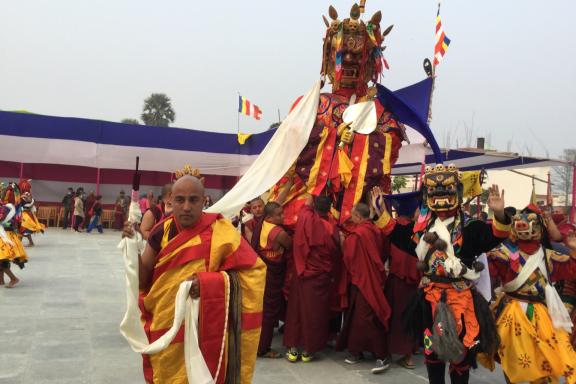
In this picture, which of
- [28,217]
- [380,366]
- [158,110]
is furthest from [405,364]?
[158,110]

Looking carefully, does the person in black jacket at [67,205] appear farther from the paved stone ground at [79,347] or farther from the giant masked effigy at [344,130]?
the giant masked effigy at [344,130]

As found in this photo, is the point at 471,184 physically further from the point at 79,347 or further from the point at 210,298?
the point at 79,347

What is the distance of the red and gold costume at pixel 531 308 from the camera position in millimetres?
3705

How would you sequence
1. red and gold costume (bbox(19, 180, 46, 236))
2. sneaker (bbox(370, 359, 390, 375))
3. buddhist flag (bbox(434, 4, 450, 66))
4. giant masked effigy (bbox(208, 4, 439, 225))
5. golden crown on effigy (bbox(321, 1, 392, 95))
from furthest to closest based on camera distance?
1. red and gold costume (bbox(19, 180, 46, 236))
2. buddhist flag (bbox(434, 4, 450, 66))
3. golden crown on effigy (bbox(321, 1, 392, 95))
4. giant masked effigy (bbox(208, 4, 439, 225))
5. sneaker (bbox(370, 359, 390, 375))

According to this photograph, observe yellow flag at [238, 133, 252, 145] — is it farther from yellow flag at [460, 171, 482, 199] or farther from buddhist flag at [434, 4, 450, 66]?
yellow flag at [460, 171, 482, 199]

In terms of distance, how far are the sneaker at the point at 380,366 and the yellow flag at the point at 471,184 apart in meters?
1.87

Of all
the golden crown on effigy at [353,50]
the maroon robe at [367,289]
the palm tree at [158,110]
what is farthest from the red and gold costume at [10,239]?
the palm tree at [158,110]

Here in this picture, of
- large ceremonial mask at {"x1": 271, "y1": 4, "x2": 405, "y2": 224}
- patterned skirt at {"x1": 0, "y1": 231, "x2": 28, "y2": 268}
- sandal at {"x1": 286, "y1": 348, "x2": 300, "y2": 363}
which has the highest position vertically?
large ceremonial mask at {"x1": 271, "y1": 4, "x2": 405, "y2": 224}

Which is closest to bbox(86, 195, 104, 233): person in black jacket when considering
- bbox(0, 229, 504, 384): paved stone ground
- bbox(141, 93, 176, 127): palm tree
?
bbox(0, 229, 504, 384): paved stone ground

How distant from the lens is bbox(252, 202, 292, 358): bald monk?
5.12 metres

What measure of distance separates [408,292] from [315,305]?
0.93 metres

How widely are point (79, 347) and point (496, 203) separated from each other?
421 cm

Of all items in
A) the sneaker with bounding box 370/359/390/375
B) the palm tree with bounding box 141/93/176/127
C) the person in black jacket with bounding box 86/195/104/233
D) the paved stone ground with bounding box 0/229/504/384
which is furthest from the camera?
the palm tree with bounding box 141/93/176/127

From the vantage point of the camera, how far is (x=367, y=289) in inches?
189
